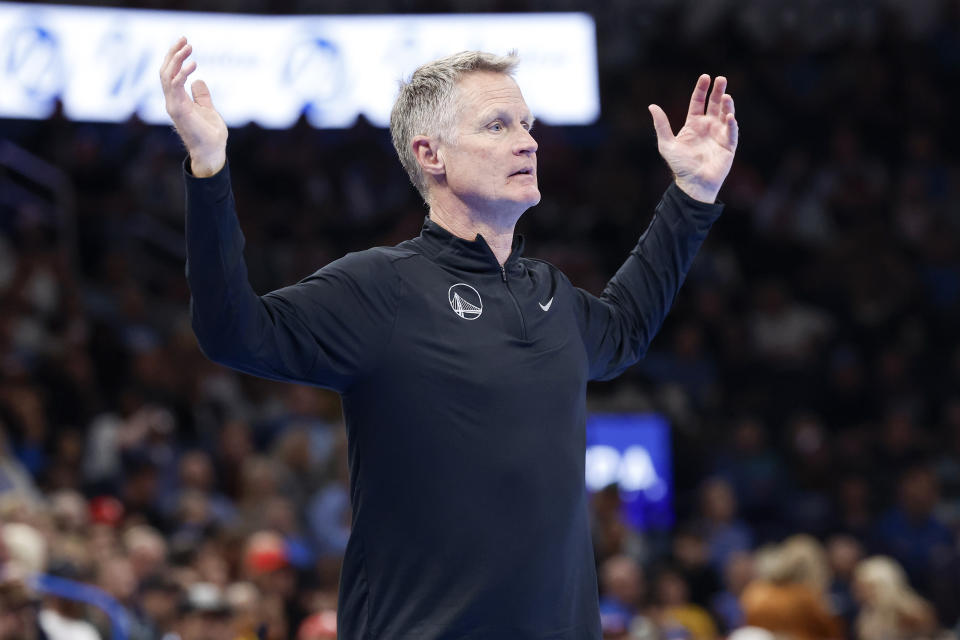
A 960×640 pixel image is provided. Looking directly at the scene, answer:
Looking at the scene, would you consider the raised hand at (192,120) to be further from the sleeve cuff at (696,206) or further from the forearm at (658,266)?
the sleeve cuff at (696,206)

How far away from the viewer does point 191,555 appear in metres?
7.42

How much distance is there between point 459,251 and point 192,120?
61cm

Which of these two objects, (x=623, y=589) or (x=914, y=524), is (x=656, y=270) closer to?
(x=623, y=589)

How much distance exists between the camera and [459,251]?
2.53 metres

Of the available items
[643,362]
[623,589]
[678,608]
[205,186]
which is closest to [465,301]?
[205,186]

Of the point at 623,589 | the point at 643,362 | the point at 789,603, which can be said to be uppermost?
the point at 789,603

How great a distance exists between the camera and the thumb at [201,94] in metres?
2.23

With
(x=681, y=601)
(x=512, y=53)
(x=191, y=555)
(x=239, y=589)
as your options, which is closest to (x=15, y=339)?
(x=191, y=555)

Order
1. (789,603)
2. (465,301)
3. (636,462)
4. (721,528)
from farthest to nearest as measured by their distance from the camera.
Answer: (636,462) < (721,528) < (789,603) < (465,301)

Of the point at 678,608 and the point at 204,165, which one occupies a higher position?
the point at 204,165

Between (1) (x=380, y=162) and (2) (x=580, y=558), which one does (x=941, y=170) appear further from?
(2) (x=580, y=558)

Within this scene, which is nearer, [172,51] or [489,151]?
[172,51]

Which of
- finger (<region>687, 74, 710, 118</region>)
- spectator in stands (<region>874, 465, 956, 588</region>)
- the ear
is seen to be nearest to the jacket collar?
the ear

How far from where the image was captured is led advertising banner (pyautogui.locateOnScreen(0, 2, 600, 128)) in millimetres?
11203
